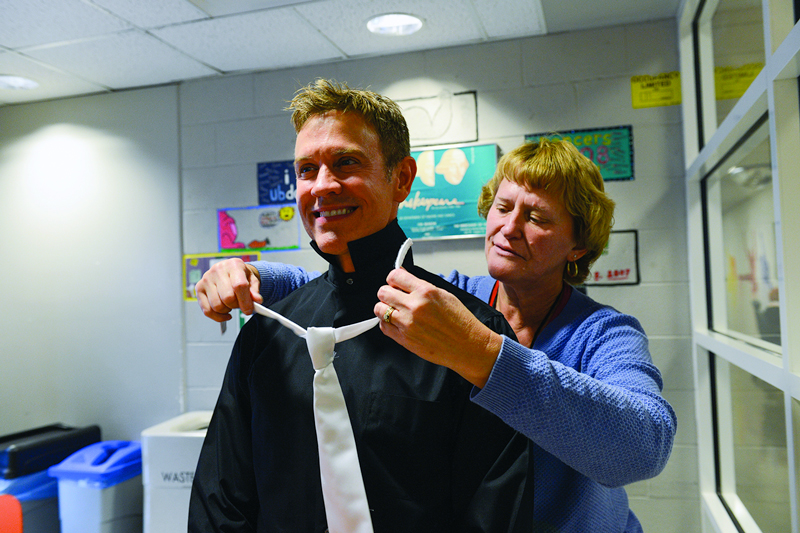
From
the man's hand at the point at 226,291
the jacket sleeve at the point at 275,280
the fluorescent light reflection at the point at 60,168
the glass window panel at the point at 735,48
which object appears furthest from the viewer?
the fluorescent light reflection at the point at 60,168

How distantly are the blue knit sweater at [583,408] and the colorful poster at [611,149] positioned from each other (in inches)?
48.8

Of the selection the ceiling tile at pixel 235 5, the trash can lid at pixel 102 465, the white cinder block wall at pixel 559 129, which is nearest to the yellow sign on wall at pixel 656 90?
the white cinder block wall at pixel 559 129

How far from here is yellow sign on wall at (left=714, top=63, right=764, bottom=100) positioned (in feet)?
5.14

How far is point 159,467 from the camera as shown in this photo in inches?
96.8

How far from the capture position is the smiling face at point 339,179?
0.99 metres

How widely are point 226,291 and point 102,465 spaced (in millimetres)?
2081

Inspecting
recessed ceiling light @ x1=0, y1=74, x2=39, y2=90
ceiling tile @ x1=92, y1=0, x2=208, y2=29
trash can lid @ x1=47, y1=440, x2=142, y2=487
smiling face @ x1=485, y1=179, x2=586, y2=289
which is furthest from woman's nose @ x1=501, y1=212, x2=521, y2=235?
recessed ceiling light @ x1=0, y1=74, x2=39, y2=90

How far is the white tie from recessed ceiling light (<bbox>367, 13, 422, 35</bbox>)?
1.66 metres

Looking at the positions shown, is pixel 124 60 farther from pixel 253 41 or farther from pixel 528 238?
pixel 528 238

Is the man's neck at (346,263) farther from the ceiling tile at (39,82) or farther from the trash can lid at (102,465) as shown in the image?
the ceiling tile at (39,82)

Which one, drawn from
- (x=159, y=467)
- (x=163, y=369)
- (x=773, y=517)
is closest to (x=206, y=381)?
(x=163, y=369)

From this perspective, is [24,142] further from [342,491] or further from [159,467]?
[342,491]

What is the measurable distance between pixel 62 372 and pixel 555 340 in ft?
9.82

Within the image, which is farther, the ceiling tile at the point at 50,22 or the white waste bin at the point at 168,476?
the white waste bin at the point at 168,476
